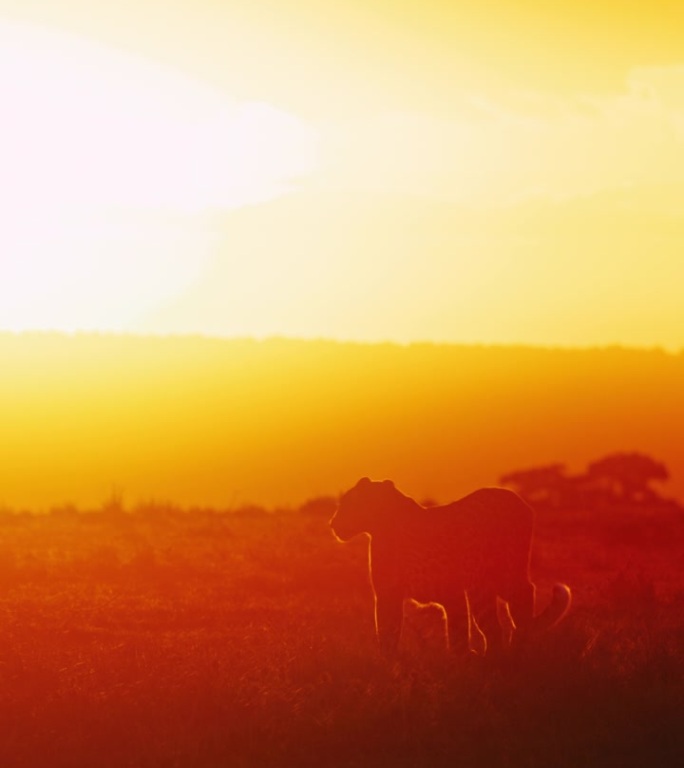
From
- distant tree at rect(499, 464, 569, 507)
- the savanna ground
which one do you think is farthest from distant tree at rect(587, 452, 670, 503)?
the savanna ground

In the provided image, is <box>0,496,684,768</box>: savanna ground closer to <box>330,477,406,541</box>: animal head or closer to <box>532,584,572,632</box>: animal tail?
<box>532,584,572,632</box>: animal tail

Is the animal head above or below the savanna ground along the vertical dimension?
above

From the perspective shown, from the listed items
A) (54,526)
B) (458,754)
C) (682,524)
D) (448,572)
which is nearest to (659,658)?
(448,572)

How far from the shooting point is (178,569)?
69.2 feet

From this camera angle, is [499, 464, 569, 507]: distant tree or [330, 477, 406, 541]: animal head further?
[499, 464, 569, 507]: distant tree

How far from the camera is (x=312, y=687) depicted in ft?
36.0

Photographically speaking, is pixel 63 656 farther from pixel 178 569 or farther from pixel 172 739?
pixel 178 569

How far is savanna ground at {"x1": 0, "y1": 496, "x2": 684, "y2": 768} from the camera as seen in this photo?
993 centimetres

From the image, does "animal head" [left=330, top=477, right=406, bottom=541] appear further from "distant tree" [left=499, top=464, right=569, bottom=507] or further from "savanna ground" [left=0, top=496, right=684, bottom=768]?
"distant tree" [left=499, top=464, right=569, bottom=507]

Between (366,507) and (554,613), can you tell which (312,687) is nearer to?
(366,507)

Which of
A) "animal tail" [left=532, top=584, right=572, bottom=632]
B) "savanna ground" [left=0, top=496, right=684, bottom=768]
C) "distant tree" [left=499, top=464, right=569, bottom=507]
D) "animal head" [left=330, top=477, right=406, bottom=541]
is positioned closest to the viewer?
"savanna ground" [left=0, top=496, right=684, bottom=768]

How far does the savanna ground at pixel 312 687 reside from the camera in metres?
9.93

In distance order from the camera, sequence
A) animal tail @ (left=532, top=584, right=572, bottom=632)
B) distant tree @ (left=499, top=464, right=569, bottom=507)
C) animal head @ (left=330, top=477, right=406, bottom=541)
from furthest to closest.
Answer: distant tree @ (left=499, top=464, right=569, bottom=507) → animal head @ (left=330, top=477, right=406, bottom=541) → animal tail @ (left=532, top=584, right=572, bottom=632)

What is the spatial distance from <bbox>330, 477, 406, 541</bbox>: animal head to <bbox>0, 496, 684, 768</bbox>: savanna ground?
1.08 m
